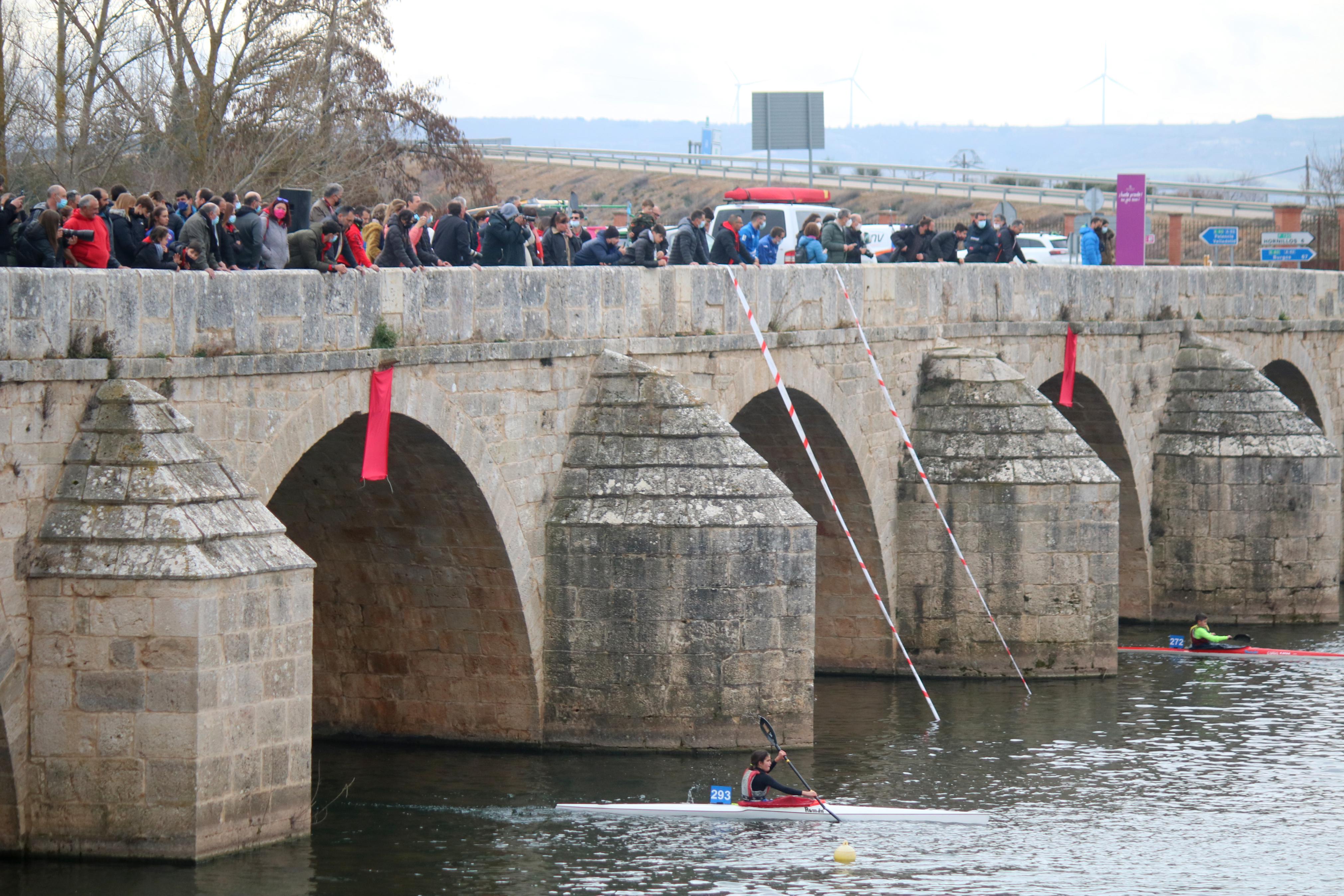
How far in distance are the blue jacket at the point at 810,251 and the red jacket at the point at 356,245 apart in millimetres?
8608

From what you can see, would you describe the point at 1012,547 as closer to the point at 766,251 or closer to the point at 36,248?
the point at 766,251

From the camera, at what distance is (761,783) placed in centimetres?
1559

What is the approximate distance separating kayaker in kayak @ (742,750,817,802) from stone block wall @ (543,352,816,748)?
1.40 metres

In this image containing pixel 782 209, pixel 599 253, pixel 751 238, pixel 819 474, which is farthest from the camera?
pixel 782 209

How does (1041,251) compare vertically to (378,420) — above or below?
above

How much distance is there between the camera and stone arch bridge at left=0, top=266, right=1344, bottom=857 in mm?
12289

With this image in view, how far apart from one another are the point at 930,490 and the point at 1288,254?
1536 centimetres

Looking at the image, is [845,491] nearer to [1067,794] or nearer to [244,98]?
[1067,794]

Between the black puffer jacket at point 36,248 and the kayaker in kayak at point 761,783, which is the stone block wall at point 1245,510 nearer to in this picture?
the kayaker in kayak at point 761,783

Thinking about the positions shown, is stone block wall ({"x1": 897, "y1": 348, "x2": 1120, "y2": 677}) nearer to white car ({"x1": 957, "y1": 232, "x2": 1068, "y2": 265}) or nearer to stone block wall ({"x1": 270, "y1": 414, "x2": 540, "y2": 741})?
stone block wall ({"x1": 270, "y1": 414, "x2": 540, "y2": 741})

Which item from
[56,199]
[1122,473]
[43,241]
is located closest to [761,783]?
[43,241]

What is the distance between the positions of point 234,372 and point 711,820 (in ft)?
16.4

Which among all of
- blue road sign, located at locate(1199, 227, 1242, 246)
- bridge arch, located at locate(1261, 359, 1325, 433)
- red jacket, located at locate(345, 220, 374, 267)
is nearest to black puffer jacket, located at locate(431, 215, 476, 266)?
red jacket, located at locate(345, 220, 374, 267)

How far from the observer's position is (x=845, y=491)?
2244 cm
